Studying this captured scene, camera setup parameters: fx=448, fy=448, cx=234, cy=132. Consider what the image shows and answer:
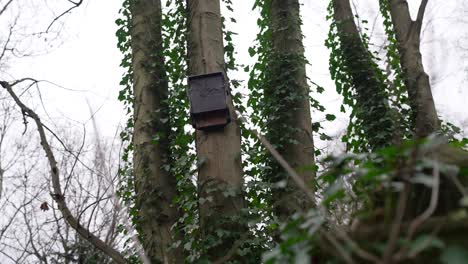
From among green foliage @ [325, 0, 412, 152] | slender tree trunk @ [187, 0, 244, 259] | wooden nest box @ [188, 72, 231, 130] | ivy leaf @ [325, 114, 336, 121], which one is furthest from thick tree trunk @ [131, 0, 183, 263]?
green foliage @ [325, 0, 412, 152]

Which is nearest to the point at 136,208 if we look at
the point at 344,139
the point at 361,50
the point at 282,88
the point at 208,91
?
the point at 208,91

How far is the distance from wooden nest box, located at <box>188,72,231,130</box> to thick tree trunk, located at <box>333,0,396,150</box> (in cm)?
272

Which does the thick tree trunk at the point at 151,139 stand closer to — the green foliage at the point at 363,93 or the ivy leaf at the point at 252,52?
the ivy leaf at the point at 252,52

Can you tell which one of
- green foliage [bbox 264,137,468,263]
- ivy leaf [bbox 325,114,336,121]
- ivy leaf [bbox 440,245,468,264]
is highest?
ivy leaf [bbox 325,114,336,121]

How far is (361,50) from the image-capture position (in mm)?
5539

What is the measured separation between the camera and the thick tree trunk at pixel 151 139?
3615mm

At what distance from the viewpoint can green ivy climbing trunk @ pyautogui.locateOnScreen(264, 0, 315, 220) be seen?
441 centimetres

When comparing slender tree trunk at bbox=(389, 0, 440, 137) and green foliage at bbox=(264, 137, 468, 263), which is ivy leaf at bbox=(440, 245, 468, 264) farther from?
slender tree trunk at bbox=(389, 0, 440, 137)

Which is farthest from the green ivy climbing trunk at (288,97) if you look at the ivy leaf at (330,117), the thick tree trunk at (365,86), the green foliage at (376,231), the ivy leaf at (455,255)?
the ivy leaf at (455,255)

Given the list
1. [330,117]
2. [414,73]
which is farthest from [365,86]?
[330,117]

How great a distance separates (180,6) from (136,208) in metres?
2.14

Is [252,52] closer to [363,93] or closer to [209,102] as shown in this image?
[363,93]

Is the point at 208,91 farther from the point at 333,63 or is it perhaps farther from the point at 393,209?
the point at 333,63

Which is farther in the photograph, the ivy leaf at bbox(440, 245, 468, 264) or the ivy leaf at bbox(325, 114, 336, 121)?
the ivy leaf at bbox(325, 114, 336, 121)
